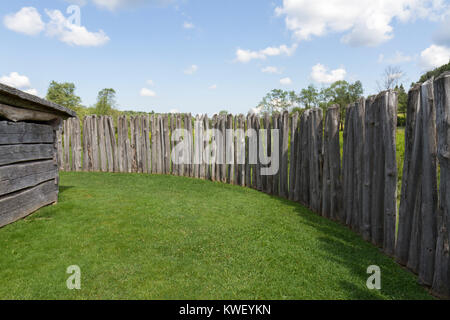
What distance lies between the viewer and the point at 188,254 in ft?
12.3

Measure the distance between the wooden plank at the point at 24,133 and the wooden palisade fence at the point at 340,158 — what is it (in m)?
4.37

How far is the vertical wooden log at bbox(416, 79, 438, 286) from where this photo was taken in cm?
305

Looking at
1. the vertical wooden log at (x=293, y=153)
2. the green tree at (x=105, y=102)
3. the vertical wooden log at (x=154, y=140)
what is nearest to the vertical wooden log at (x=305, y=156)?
the vertical wooden log at (x=293, y=153)

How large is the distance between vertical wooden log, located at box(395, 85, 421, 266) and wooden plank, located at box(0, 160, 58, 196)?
554cm

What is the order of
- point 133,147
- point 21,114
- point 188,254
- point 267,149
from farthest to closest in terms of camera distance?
point 133,147
point 267,149
point 21,114
point 188,254

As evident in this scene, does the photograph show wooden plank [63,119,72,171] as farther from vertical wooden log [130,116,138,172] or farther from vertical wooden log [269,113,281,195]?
vertical wooden log [269,113,281,195]

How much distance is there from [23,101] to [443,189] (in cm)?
593

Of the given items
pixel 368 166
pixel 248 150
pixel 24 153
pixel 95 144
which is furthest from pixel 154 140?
pixel 368 166

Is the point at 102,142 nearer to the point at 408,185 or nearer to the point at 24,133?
the point at 24,133

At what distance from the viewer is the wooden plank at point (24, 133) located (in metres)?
4.73

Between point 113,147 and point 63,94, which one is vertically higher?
point 63,94

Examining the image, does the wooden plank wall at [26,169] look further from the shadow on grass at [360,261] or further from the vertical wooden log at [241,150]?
the shadow on grass at [360,261]
